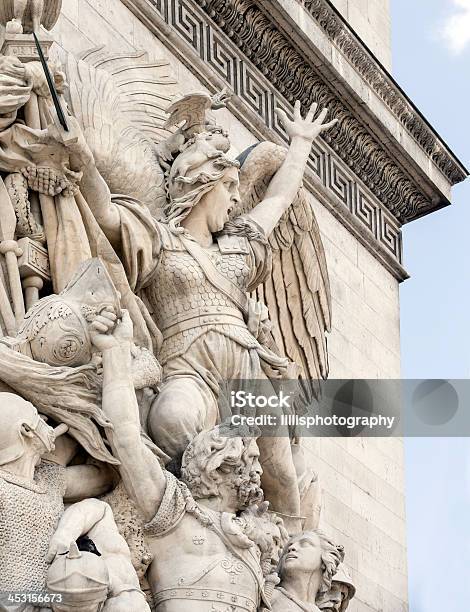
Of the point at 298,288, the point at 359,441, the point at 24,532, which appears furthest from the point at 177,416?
the point at 359,441

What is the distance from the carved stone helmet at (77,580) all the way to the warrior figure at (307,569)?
4.83 feet

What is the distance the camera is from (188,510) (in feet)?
24.8

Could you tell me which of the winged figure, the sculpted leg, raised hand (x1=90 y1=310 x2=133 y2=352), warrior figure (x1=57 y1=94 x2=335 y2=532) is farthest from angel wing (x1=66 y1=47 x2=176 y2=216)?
raised hand (x1=90 y1=310 x2=133 y2=352)

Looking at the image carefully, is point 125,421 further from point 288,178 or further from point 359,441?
point 359,441

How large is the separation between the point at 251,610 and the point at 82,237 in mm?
1721

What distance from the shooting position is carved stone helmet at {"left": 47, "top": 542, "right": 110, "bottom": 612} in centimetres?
674

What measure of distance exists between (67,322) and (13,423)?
22.0 inches

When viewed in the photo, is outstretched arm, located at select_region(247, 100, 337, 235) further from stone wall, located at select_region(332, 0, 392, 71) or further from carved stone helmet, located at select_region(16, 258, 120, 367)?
stone wall, located at select_region(332, 0, 392, 71)

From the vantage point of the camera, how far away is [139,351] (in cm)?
788

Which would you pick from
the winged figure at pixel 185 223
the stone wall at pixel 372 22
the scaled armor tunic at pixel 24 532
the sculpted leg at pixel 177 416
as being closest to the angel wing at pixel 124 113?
the winged figure at pixel 185 223

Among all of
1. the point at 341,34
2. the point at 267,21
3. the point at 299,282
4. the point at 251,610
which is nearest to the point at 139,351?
the point at 251,610

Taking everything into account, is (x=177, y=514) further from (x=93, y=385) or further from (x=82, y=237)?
(x=82, y=237)

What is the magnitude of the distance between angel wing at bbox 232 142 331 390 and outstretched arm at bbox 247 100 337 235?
0.06m

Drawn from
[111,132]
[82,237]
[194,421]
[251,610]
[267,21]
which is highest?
[267,21]
